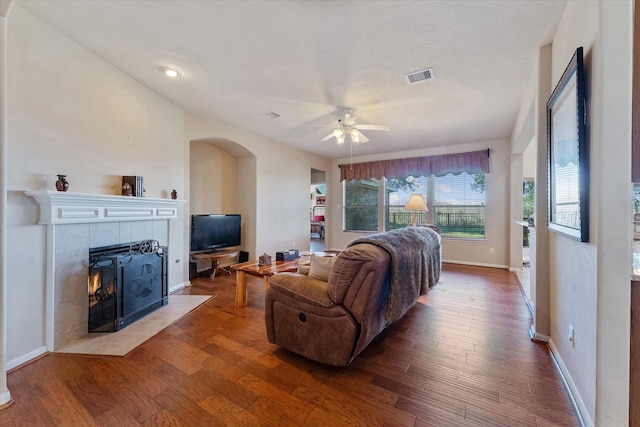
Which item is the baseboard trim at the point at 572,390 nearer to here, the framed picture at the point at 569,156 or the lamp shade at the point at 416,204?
the framed picture at the point at 569,156

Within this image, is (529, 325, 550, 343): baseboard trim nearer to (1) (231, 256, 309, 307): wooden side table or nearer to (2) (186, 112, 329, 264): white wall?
(1) (231, 256, 309, 307): wooden side table

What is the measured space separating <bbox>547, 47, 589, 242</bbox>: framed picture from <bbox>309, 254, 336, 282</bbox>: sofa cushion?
4.96 feet

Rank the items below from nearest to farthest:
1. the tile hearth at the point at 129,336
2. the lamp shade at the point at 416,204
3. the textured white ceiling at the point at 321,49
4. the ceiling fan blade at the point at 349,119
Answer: the textured white ceiling at the point at 321,49, the tile hearth at the point at 129,336, the ceiling fan blade at the point at 349,119, the lamp shade at the point at 416,204

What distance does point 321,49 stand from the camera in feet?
7.79

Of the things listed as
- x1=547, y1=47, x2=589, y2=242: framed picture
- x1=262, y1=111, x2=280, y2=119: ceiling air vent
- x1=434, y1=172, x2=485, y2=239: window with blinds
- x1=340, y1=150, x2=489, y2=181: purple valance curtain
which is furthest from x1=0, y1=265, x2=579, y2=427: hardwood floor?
x1=340, y1=150, x2=489, y2=181: purple valance curtain

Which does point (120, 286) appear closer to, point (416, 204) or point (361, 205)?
point (416, 204)

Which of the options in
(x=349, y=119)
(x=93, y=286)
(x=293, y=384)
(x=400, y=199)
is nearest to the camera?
(x=293, y=384)

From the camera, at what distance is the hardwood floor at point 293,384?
1475mm

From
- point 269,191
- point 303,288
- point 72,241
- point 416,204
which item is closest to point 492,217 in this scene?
point 416,204

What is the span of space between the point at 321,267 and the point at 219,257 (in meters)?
2.95

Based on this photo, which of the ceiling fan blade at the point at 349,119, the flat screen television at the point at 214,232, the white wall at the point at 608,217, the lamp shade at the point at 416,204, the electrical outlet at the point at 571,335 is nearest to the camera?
the white wall at the point at 608,217

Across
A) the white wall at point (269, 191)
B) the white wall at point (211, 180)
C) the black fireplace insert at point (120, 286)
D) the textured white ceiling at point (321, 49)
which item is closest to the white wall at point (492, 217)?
the textured white ceiling at point (321, 49)

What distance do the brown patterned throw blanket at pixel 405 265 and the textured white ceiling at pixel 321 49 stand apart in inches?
66.0

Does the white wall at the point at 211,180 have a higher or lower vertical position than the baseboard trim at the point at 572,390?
higher
